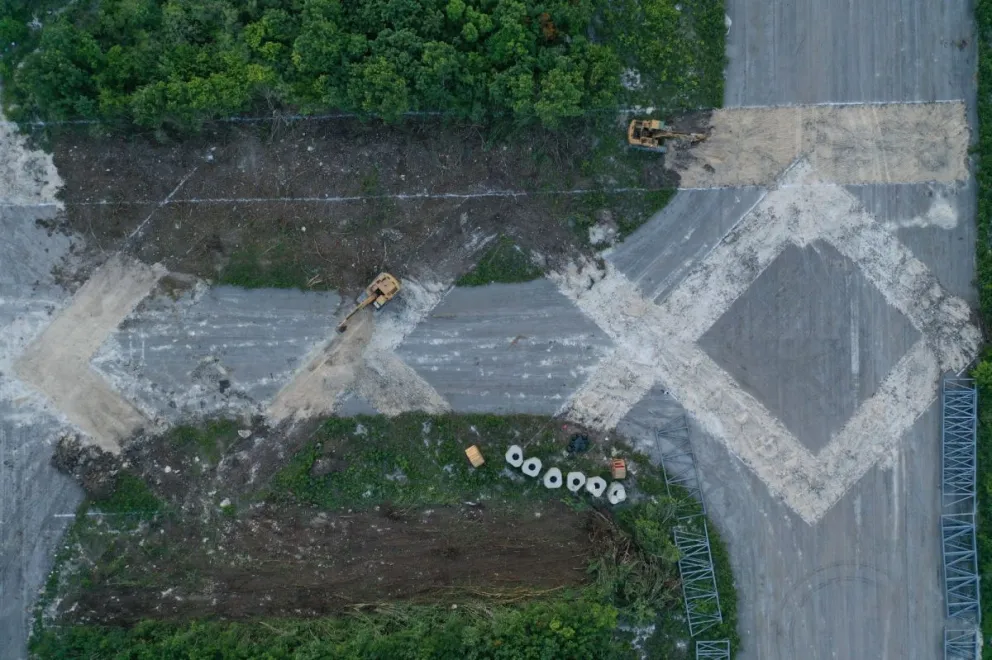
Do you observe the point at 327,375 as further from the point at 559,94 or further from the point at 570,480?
the point at 559,94

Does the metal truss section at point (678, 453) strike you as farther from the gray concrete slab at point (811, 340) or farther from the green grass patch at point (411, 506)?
the gray concrete slab at point (811, 340)

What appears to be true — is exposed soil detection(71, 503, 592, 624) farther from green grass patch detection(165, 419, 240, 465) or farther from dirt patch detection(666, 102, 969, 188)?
dirt patch detection(666, 102, 969, 188)

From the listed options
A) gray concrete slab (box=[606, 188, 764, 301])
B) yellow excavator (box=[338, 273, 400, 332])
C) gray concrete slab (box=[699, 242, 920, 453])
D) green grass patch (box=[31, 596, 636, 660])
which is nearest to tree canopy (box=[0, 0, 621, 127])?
gray concrete slab (box=[606, 188, 764, 301])

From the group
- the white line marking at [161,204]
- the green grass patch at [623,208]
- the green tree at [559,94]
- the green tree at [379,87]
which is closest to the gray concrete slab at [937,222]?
the green grass patch at [623,208]

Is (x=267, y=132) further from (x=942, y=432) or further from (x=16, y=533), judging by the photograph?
(x=942, y=432)

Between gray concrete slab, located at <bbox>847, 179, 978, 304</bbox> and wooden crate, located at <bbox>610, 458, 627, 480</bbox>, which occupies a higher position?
gray concrete slab, located at <bbox>847, 179, 978, 304</bbox>
